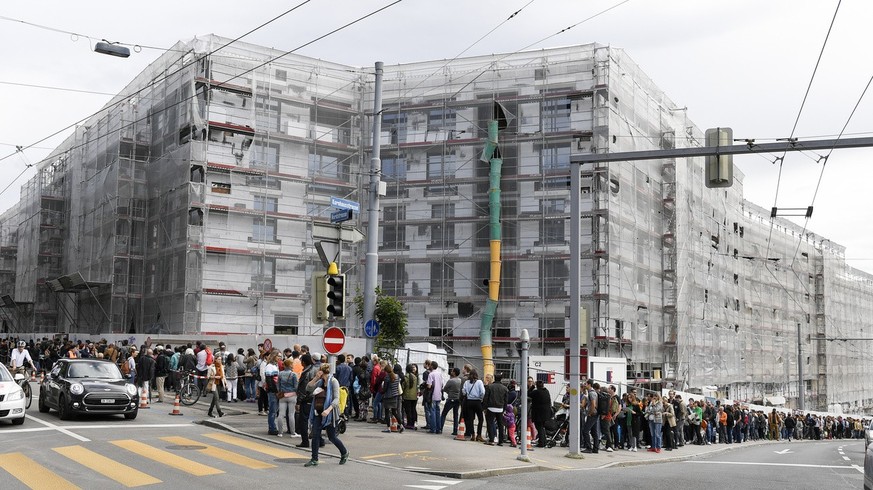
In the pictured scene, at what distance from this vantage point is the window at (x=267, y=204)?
1641 inches

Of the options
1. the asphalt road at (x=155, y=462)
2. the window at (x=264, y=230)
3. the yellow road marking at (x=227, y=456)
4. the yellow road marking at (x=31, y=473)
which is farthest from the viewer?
the window at (x=264, y=230)

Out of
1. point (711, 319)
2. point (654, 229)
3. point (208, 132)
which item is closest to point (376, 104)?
point (208, 132)

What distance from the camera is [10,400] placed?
57.0 ft

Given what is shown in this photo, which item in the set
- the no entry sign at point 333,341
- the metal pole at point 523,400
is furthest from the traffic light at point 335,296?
the metal pole at point 523,400

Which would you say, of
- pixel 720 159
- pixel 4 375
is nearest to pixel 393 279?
Answer: pixel 4 375

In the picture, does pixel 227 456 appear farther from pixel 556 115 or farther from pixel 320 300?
pixel 556 115

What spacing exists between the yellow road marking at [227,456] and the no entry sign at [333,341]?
2.37 meters

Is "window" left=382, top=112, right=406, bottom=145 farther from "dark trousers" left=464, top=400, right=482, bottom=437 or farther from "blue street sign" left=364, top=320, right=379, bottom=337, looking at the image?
"dark trousers" left=464, top=400, right=482, bottom=437

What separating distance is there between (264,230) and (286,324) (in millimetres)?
4980

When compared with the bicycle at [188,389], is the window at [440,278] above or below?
above

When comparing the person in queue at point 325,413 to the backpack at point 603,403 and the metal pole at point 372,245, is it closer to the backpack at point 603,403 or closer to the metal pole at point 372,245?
the metal pole at point 372,245

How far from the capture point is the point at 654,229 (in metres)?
45.2

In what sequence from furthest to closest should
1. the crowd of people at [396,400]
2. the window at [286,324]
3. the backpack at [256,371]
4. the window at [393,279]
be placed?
the window at [393,279] → the window at [286,324] → the backpack at [256,371] → the crowd of people at [396,400]

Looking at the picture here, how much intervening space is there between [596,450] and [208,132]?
26461 millimetres
